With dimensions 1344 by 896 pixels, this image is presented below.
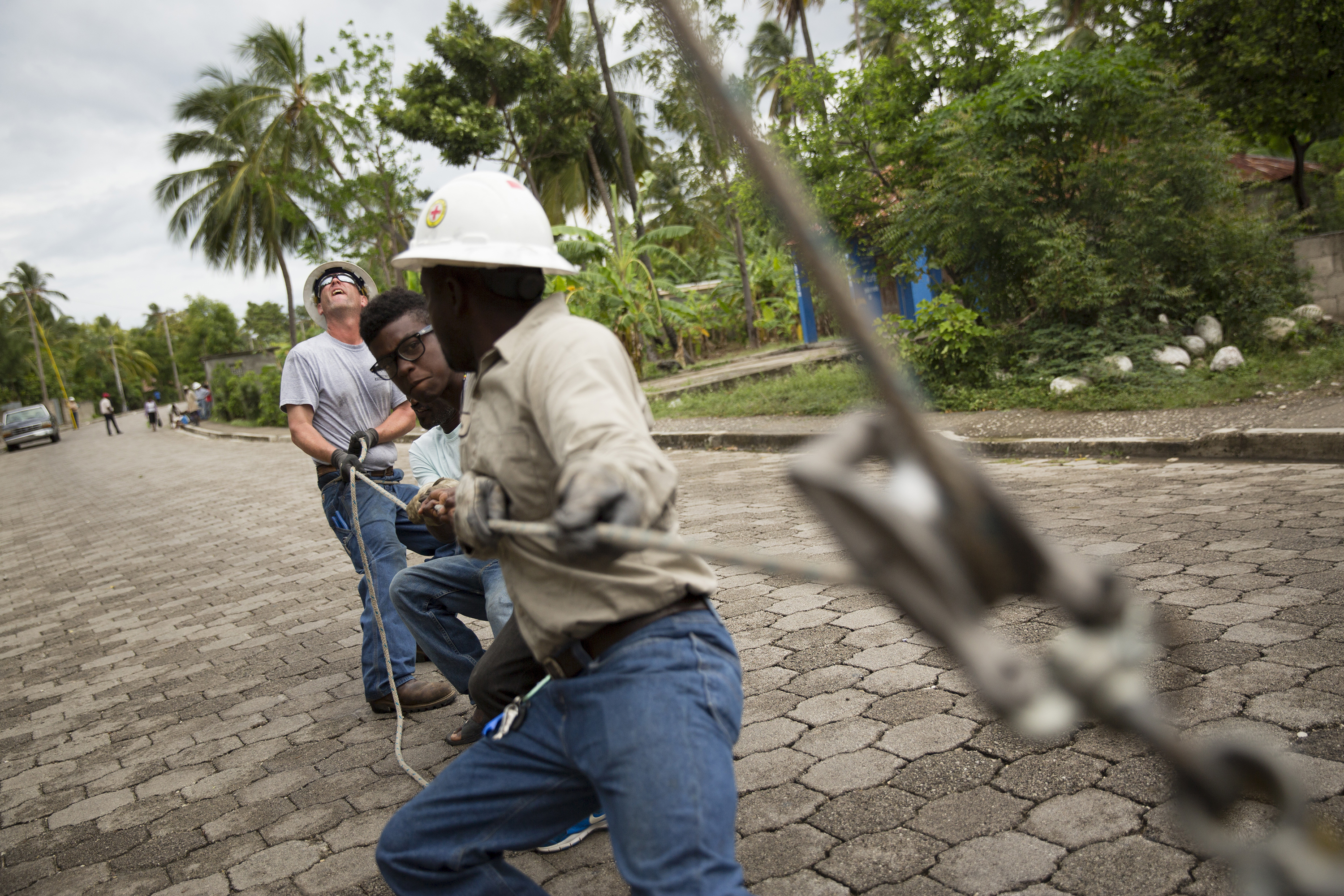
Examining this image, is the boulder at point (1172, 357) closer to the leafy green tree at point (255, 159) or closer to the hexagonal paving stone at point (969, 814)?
the hexagonal paving stone at point (969, 814)

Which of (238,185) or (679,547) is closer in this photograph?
(679,547)

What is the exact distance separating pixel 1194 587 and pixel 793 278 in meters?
20.9

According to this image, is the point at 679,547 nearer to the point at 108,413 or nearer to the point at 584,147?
the point at 584,147

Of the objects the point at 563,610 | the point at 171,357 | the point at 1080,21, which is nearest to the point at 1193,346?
the point at 563,610

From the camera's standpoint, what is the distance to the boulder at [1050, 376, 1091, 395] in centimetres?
978

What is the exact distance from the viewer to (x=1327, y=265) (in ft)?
38.2

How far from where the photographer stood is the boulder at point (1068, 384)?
9781mm

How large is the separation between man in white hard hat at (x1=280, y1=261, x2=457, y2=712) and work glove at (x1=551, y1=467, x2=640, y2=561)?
114 inches

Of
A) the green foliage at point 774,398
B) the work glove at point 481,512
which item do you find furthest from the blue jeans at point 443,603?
the green foliage at point 774,398

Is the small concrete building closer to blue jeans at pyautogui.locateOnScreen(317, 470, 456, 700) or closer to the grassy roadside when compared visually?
the grassy roadside

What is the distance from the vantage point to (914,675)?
149 inches

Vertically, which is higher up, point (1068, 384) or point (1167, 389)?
point (1068, 384)

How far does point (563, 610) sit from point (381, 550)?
2.83 meters

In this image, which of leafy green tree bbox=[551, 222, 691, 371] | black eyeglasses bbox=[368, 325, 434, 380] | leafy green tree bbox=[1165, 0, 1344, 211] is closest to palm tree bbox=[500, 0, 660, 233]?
leafy green tree bbox=[551, 222, 691, 371]
